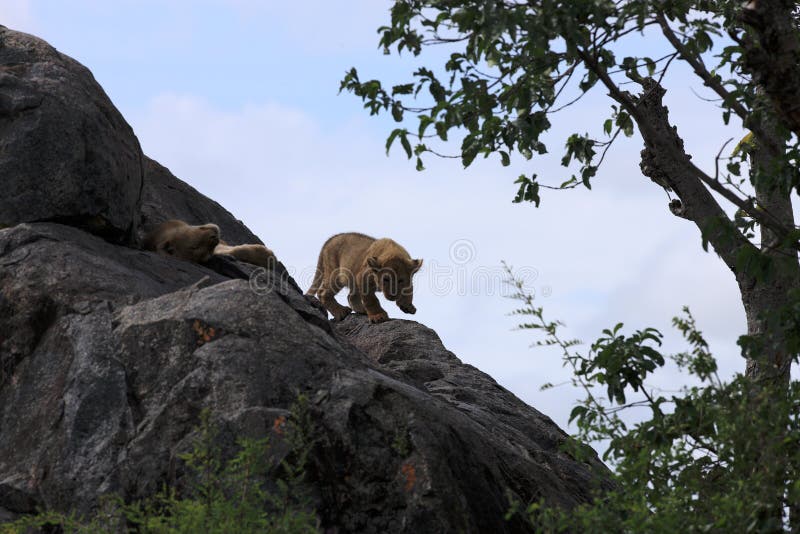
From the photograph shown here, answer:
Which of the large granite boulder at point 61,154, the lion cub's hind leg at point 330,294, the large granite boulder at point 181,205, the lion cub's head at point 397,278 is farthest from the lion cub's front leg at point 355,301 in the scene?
the large granite boulder at point 61,154

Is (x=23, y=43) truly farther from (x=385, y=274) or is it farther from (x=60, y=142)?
(x=385, y=274)

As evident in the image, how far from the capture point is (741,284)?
11547mm

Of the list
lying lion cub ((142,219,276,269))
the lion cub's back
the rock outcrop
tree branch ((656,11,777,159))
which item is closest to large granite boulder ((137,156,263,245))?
lying lion cub ((142,219,276,269))

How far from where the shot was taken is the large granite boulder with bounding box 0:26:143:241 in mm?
9922

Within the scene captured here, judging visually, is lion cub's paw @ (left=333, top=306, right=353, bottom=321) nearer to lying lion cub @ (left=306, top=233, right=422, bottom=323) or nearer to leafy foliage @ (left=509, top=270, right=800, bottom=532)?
lying lion cub @ (left=306, top=233, right=422, bottom=323)

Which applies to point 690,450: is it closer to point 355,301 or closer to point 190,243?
point 190,243

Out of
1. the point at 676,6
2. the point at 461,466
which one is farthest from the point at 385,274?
the point at 461,466

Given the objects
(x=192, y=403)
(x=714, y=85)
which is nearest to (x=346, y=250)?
(x=714, y=85)

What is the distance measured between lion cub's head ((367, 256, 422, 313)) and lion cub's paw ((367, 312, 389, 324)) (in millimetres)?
829

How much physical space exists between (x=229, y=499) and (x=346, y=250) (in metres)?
10.7

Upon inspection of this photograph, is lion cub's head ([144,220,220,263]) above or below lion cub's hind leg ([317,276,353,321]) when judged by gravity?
below

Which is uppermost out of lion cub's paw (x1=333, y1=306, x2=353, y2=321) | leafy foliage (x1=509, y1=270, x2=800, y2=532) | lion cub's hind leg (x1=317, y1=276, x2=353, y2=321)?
lion cub's hind leg (x1=317, y1=276, x2=353, y2=321)

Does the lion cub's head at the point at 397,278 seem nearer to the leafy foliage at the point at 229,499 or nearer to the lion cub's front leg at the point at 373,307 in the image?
the lion cub's front leg at the point at 373,307

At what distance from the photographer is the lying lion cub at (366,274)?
15.6m
